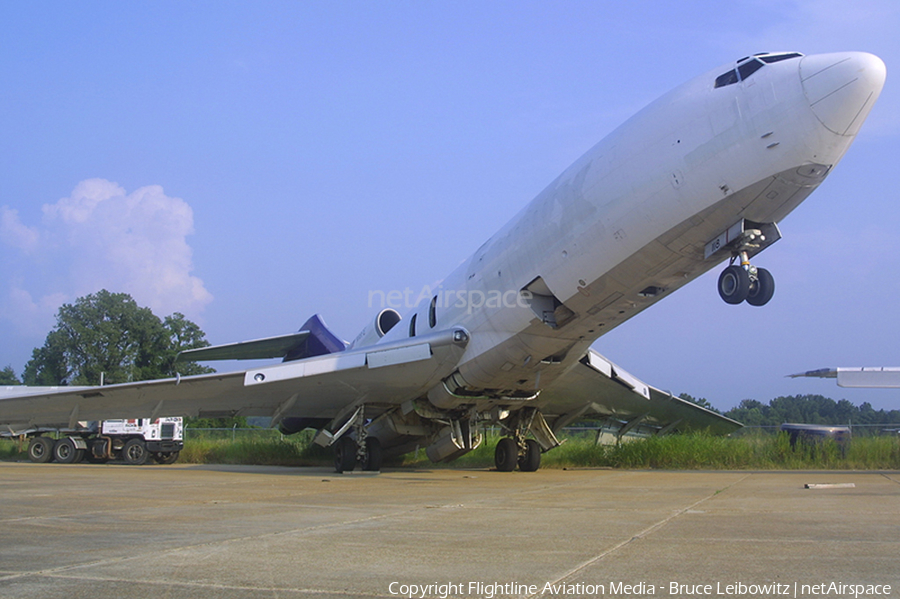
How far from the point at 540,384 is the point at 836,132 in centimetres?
694

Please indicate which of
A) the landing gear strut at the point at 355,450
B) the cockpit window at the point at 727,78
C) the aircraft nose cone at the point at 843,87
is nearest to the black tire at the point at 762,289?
the aircraft nose cone at the point at 843,87

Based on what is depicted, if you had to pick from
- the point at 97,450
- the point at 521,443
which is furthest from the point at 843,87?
the point at 97,450

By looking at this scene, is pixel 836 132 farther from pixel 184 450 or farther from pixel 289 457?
pixel 184 450

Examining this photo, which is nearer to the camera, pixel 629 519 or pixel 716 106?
pixel 629 519

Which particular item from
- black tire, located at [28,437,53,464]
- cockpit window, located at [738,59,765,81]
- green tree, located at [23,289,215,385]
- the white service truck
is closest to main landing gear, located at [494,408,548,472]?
cockpit window, located at [738,59,765,81]

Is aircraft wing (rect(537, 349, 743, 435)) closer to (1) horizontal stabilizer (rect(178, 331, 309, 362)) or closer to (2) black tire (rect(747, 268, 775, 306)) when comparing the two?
(2) black tire (rect(747, 268, 775, 306))

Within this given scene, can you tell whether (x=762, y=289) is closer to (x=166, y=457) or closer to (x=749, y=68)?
(x=749, y=68)

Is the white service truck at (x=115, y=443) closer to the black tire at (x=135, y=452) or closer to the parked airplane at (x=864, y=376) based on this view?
the black tire at (x=135, y=452)

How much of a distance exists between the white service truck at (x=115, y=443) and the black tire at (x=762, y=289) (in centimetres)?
1876

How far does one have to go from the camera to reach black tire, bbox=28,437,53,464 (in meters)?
22.8

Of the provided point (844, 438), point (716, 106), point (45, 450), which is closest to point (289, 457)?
point (45, 450)

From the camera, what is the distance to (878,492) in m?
8.00

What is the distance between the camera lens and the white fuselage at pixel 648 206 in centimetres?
787

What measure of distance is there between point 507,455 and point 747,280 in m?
7.52
